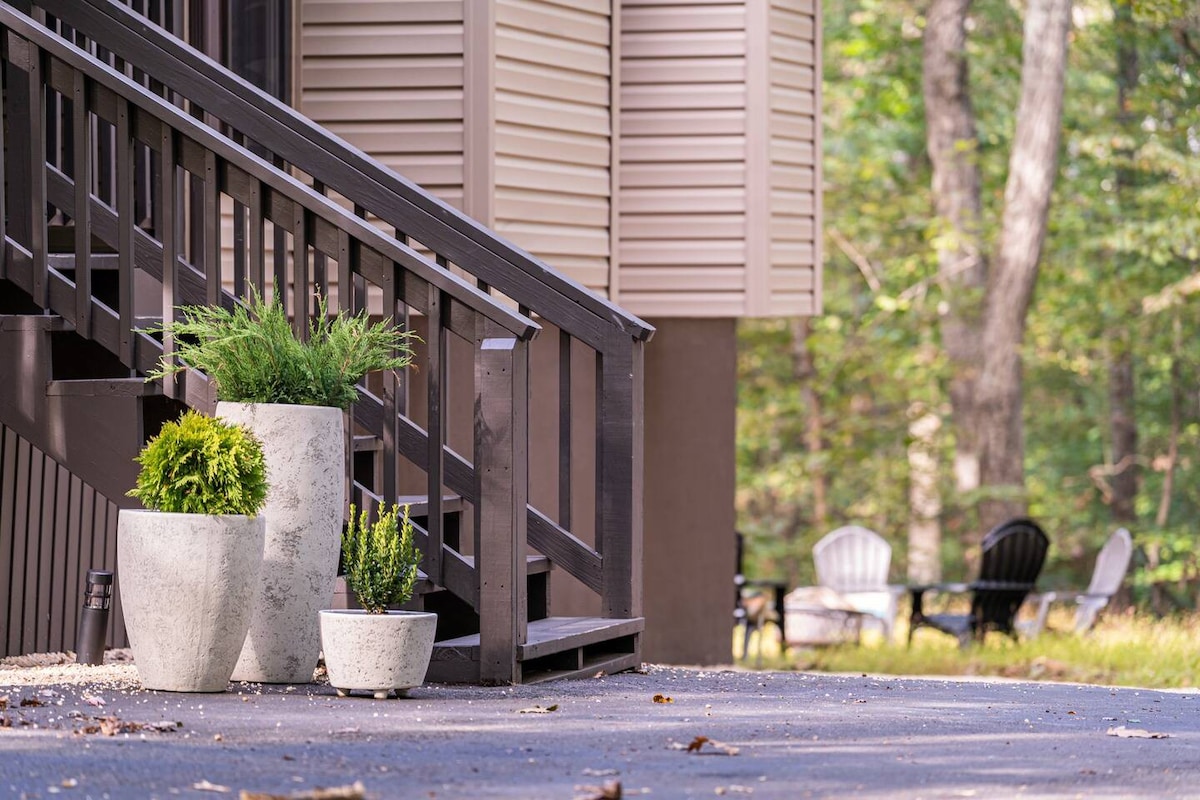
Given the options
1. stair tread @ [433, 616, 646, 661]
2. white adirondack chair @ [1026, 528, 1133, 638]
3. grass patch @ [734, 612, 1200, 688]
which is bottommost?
grass patch @ [734, 612, 1200, 688]

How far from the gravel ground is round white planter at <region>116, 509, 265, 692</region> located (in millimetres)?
115

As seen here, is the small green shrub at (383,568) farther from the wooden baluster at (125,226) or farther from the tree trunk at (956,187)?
the tree trunk at (956,187)

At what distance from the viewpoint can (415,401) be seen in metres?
9.28

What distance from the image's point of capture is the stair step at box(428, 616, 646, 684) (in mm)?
5555

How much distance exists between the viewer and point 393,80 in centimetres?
907

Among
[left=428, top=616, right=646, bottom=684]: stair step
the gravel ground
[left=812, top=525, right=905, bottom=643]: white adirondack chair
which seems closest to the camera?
the gravel ground

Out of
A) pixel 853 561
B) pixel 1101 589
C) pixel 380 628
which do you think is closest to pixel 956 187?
pixel 853 561

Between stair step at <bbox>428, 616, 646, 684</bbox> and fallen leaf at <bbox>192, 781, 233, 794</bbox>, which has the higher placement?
stair step at <bbox>428, 616, 646, 684</bbox>

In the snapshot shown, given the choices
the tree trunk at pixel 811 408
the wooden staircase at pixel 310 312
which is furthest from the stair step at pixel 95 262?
the tree trunk at pixel 811 408

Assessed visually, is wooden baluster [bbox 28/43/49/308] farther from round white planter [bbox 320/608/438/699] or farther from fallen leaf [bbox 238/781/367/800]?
fallen leaf [bbox 238/781/367/800]

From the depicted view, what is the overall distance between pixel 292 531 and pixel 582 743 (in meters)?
1.41

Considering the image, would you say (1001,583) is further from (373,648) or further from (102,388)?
(102,388)

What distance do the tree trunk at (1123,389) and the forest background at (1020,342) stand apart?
30 mm

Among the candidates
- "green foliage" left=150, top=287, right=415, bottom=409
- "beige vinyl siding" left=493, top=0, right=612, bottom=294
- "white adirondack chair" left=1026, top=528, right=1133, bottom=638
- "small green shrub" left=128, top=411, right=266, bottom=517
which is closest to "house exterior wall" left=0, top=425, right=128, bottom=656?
"green foliage" left=150, top=287, right=415, bottom=409
